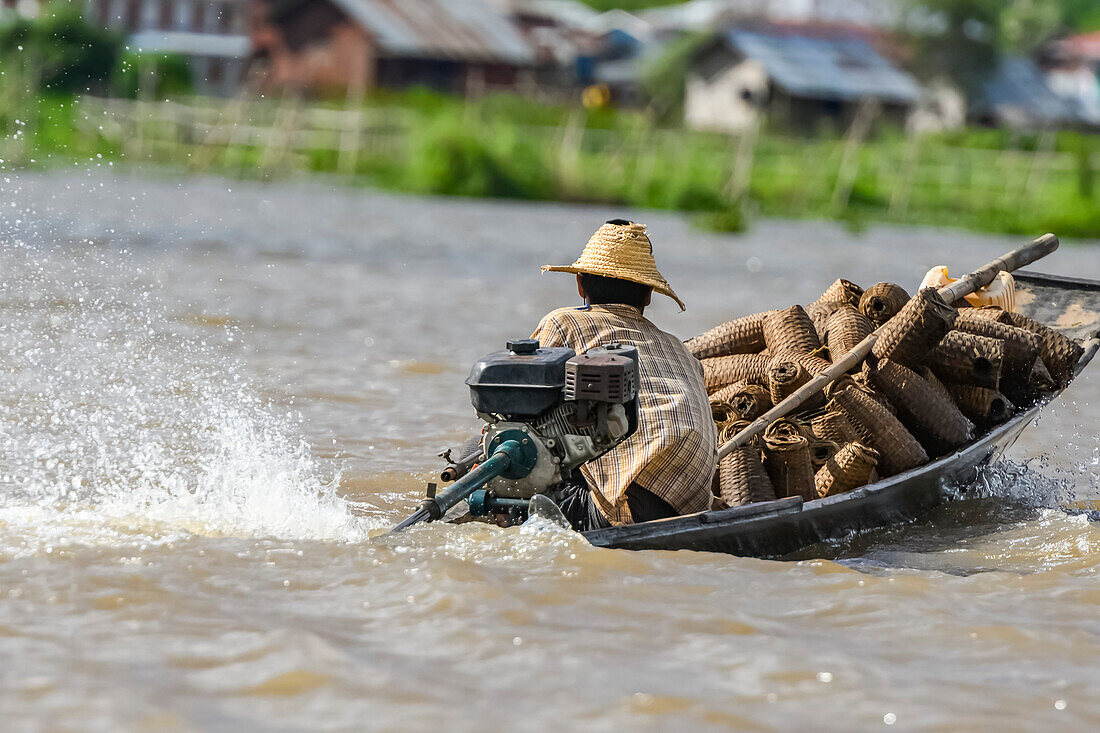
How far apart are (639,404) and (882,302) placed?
222 centimetres

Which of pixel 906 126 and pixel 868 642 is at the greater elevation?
pixel 906 126

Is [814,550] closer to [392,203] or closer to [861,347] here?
[861,347]

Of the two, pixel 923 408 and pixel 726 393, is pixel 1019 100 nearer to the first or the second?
pixel 923 408

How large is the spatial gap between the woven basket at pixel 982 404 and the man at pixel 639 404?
215cm

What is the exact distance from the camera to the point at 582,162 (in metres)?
25.7

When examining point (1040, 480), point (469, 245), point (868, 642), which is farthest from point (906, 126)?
point (868, 642)

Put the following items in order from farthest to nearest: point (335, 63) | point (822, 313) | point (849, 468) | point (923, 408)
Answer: point (335, 63)
point (822, 313)
point (923, 408)
point (849, 468)

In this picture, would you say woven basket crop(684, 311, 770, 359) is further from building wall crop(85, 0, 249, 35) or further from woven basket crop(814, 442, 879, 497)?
building wall crop(85, 0, 249, 35)

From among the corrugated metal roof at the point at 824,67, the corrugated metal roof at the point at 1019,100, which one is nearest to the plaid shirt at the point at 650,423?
the corrugated metal roof at the point at 824,67

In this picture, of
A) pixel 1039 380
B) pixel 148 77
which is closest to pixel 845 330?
pixel 1039 380

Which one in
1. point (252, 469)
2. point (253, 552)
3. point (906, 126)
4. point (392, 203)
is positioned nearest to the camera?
point (253, 552)

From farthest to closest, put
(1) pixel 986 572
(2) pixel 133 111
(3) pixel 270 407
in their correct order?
(2) pixel 133 111 < (3) pixel 270 407 < (1) pixel 986 572

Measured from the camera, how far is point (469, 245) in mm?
18672

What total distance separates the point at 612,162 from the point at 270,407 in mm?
18468
